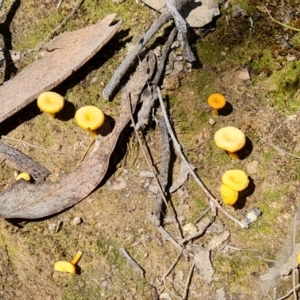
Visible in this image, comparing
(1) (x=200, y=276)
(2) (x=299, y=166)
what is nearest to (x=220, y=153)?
(2) (x=299, y=166)

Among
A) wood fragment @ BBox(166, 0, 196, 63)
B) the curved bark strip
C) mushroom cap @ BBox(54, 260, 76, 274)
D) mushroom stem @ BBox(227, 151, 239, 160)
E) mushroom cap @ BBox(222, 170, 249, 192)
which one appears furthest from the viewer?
wood fragment @ BBox(166, 0, 196, 63)

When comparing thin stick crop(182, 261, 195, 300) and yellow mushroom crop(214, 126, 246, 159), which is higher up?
yellow mushroom crop(214, 126, 246, 159)

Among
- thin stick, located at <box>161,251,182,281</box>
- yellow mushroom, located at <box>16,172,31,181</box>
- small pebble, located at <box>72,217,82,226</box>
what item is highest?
yellow mushroom, located at <box>16,172,31,181</box>

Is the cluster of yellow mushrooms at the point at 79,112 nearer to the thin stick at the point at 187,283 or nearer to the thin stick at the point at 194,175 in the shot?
the thin stick at the point at 194,175

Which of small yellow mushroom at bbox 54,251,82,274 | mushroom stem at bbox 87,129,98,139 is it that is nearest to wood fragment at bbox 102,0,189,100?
mushroom stem at bbox 87,129,98,139

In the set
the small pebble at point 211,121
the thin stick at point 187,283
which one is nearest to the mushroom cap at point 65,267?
the thin stick at point 187,283

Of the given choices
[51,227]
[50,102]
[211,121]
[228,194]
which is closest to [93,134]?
[50,102]

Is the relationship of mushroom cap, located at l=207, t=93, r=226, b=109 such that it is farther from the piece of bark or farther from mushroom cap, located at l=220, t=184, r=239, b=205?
the piece of bark

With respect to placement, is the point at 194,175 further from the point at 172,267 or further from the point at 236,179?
the point at 172,267
